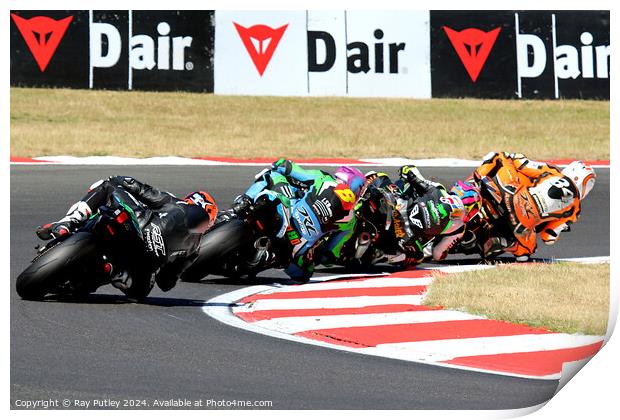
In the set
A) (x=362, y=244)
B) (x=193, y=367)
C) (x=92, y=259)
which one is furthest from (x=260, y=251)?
(x=193, y=367)

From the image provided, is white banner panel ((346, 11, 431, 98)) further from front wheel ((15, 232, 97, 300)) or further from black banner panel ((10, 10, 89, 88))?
front wheel ((15, 232, 97, 300))

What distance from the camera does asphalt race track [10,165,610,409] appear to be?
677 cm

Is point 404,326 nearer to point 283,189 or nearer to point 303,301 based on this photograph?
point 303,301

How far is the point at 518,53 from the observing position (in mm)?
22641

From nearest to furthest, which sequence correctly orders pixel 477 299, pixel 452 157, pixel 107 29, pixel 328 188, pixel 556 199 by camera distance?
pixel 477 299, pixel 328 188, pixel 556 199, pixel 452 157, pixel 107 29

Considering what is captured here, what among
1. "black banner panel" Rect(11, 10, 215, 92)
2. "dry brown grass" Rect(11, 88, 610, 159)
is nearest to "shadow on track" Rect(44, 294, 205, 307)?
"dry brown grass" Rect(11, 88, 610, 159)

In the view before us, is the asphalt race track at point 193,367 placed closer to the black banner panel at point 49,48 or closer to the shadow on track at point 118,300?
the shadow on track at point 118,300

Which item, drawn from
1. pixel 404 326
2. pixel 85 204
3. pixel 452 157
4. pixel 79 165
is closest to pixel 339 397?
pixel 404 326

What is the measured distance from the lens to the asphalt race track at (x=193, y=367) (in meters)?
6.77

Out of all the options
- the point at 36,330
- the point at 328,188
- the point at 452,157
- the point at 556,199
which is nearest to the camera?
the point at 36,330

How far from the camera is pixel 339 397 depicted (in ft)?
22.3

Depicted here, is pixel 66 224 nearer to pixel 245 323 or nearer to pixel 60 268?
pixel 60 268

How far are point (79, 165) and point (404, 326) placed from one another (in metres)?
9.43

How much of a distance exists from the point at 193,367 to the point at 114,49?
15.4 m
